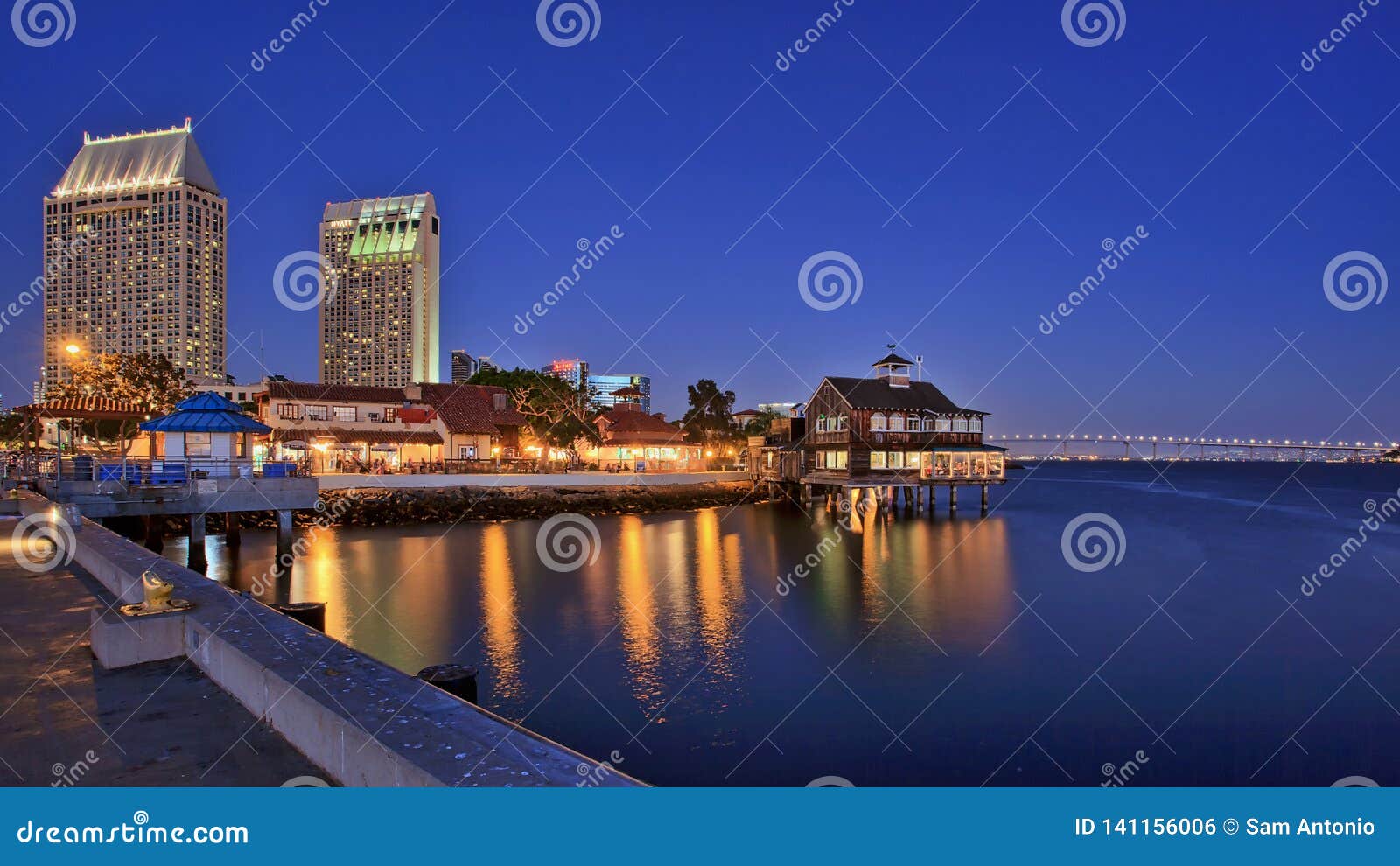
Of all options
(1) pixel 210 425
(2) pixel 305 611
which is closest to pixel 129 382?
(1) pixel 210 425

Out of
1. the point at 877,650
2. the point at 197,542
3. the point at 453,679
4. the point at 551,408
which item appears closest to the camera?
the point at 453,679

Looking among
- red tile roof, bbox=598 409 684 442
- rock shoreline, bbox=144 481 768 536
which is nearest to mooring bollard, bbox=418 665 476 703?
rock shoreline, bbox=144 481 768 536

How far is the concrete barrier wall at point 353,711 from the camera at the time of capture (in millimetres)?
4434

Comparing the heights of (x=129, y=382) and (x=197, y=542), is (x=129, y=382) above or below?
above

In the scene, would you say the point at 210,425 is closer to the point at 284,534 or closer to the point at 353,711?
the point at 284,534

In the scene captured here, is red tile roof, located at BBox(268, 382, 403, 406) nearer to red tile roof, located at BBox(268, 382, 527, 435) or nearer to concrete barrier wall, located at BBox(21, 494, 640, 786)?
red tile roof, located at BBox(268, 382, 527, 435)

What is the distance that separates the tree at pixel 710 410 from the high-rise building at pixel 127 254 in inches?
5183

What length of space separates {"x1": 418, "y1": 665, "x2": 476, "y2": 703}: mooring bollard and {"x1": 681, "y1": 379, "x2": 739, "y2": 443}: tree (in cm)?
7564

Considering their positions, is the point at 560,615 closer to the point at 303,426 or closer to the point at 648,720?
the point at 648,720

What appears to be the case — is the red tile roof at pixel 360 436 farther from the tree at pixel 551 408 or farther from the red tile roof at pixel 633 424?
the red tile roof at pixel 633 424

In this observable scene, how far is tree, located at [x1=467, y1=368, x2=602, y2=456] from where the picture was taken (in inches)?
2491

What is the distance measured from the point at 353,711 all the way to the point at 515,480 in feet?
155

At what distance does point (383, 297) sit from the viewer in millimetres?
186375

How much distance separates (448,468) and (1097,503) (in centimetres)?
5984
